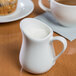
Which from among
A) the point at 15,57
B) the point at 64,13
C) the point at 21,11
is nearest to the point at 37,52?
the point at 15,57

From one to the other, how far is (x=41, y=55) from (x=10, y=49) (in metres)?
0.16

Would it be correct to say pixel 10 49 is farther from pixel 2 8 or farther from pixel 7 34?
pixel 2 8

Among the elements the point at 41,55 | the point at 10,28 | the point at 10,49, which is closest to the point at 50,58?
the point at 41,55

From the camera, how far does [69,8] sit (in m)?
0.55

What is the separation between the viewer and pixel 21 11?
72 cm

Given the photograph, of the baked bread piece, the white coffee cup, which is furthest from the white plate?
the white coffee cup

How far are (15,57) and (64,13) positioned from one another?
0.77 feet

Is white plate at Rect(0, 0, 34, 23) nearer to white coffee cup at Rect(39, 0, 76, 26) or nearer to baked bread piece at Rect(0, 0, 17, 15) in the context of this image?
baked bread piece at Rect(0, 0, 17, 15)

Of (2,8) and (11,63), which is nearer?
(11,63)

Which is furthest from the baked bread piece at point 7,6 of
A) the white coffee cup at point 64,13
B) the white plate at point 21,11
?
the white coffee cup at point 64,13

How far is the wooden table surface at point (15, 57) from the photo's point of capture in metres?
0.44

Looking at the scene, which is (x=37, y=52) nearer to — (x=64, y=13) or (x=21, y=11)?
(x=64, y=13)

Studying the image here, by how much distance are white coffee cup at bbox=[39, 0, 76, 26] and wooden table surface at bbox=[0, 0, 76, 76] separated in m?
0.08

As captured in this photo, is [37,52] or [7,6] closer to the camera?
[37,52]
